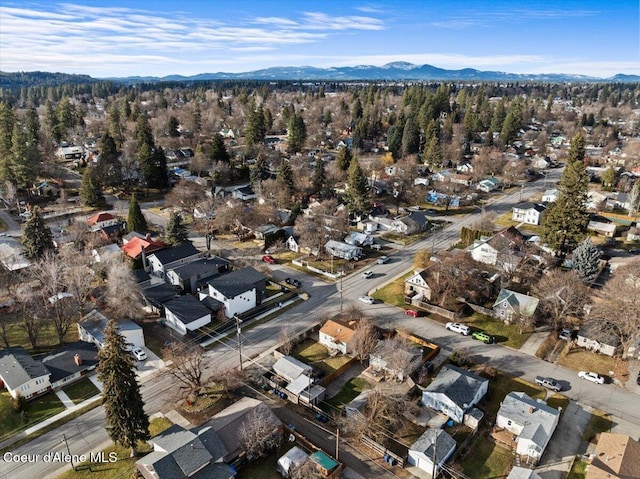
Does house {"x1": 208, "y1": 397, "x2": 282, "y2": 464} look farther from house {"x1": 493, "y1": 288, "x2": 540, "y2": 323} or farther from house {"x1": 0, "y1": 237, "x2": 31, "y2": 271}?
house {"x1": 0, "y1": 237, "x2": 31, "y2": 271}

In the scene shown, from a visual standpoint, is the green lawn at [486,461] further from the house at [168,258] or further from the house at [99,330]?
the house at [168,258]

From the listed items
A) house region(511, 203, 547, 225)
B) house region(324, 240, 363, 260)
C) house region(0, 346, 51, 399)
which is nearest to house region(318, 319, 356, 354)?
house region(324, 240, 363, 260)

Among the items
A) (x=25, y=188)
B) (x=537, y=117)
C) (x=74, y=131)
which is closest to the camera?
(x=25, y=188)

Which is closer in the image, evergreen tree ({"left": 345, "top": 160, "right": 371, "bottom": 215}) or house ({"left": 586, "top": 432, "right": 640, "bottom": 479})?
house ({"left": 586, "top": 432, "right": 640, "bottom": 479})

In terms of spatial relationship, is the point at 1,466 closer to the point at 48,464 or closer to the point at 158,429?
the point at 48,464

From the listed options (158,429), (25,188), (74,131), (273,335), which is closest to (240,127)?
(74,131)

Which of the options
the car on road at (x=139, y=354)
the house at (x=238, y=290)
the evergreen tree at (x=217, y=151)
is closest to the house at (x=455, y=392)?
the house at (x=238, y=290)
